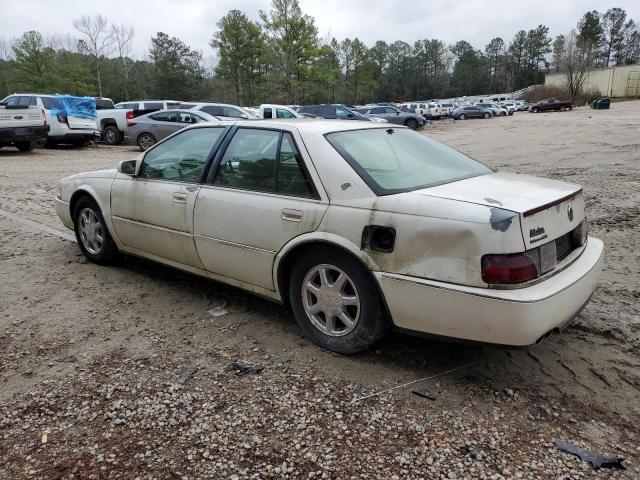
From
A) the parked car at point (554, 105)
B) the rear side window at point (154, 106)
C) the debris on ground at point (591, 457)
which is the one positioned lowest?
the debris on ground at point (591, 457)

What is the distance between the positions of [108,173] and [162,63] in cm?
6136

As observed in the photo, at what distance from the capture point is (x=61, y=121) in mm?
16750

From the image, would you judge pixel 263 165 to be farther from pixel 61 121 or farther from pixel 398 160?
pixel 61 121

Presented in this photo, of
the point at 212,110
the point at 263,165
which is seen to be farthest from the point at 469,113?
the point at 263,165

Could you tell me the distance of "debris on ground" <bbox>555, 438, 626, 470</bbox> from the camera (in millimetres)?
2291

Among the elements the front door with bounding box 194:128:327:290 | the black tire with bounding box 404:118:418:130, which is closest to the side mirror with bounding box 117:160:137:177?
the front door with bounding box 194:128:327:290

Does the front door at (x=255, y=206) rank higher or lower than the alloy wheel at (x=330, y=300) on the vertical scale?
higher

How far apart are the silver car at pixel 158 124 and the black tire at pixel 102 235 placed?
1098 cm

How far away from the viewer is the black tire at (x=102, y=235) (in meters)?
4.91

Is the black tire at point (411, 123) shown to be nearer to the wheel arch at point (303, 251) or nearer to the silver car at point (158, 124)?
the silver car at point (158, 124)

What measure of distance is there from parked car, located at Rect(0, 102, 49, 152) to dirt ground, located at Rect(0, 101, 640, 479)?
11842 mm

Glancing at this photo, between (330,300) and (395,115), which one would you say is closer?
(330,300)

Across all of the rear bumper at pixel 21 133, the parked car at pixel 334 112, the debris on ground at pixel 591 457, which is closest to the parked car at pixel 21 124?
the rear bumper at pixel 21 133

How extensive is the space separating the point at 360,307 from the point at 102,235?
3061 mm
